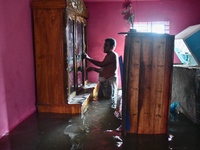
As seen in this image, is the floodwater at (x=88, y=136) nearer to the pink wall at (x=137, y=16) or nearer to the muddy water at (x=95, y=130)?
the muddy water at (x=95, y=130)

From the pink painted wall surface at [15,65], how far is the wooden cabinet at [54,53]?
15 cm

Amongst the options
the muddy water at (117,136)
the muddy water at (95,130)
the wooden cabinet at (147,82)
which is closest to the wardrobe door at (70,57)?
the muddy water at (95,130)

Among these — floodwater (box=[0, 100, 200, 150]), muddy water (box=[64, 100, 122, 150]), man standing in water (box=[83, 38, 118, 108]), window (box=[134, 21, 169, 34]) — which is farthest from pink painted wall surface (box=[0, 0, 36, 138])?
window (box=[134, 21, 169, 34])

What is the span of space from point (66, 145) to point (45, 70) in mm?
1782

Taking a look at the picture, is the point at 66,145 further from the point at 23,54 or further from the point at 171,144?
the point at 23,54

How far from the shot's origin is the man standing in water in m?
5.05

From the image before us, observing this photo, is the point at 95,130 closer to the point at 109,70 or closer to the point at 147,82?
the point at 147,82

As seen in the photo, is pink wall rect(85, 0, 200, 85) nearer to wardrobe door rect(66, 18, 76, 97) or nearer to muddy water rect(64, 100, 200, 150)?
wardrobe door rect(66, 18, 76, 97)

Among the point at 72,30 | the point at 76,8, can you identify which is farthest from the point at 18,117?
the point at 76,8

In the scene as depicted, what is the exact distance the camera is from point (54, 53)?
4223 mm

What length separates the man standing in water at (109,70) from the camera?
5.05 meters

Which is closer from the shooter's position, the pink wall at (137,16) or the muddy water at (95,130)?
the muddy water at (95,130)

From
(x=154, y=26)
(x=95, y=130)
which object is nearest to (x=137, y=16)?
(x=154, y=26)

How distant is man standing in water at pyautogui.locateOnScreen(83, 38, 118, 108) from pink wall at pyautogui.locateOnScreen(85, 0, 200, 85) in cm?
139
